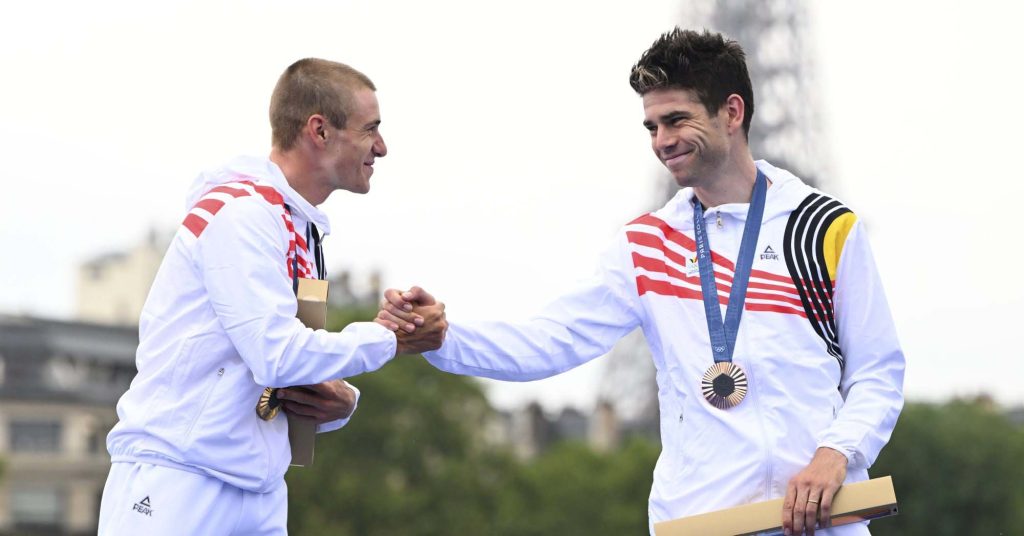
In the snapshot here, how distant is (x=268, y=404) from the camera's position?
7480 mm

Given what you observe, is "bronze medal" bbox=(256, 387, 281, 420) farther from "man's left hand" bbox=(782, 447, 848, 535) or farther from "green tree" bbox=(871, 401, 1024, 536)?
"green tree" bbox=(871, 401, 1024, 536)

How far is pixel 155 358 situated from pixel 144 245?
107 metres

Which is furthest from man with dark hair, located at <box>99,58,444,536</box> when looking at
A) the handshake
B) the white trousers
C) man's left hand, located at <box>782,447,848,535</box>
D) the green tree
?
the green tree

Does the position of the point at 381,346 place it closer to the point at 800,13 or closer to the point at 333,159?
the point at 333,159

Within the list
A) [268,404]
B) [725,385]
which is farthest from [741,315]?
[268,404]

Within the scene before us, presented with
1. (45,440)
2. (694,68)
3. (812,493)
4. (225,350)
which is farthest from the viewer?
(45,440)

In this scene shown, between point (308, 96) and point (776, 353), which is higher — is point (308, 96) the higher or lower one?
the higher one

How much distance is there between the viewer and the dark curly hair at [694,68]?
305 inches

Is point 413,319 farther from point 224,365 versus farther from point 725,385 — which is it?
point 725,385

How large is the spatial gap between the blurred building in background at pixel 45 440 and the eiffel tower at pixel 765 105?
91.1 ft

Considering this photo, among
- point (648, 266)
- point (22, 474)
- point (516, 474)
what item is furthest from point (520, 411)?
point (648, 266)

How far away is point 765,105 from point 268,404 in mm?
94615

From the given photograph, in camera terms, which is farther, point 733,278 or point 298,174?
point 298,174

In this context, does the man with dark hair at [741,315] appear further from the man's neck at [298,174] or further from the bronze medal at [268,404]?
the bronze medal at [268,404]
